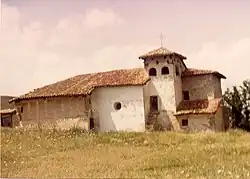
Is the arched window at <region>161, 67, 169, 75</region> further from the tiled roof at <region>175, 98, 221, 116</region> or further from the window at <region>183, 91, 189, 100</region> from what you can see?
the tiled roof at <region>175, 98, 221, 116</region>

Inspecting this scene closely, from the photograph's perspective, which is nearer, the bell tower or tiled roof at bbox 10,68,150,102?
tiled roof at bbox 10,68,150,102

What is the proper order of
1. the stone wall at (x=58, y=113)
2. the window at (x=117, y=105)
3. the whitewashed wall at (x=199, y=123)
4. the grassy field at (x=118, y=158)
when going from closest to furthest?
the grassy field at (x=118, y=158)
the whitewashed wall at (x=199, y=123)
the stone wall at (x=58, y=113)
the window at (x=117, y=105)

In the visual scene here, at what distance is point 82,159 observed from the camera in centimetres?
792

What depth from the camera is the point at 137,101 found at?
15.2 meters

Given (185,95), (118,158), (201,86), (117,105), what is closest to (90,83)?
(117,105)

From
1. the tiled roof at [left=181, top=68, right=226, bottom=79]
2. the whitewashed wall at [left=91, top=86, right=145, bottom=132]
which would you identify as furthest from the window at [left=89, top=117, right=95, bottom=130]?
the tiled roof at [left=181, top=68, right=226, bottom=79]

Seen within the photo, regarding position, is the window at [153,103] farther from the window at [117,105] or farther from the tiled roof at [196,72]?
the tiled roof at [196,72]

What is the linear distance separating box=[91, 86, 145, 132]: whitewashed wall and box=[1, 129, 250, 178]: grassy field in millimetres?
2546

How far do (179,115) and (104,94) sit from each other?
2.71 metres

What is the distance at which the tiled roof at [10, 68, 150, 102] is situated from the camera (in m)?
15.2

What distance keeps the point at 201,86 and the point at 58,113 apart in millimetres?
5232

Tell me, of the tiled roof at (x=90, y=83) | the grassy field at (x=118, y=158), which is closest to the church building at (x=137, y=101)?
the tiled roof at (x=90, y=83)

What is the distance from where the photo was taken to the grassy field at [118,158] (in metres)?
6.24

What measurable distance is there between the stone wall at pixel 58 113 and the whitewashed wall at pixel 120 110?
57 cm
